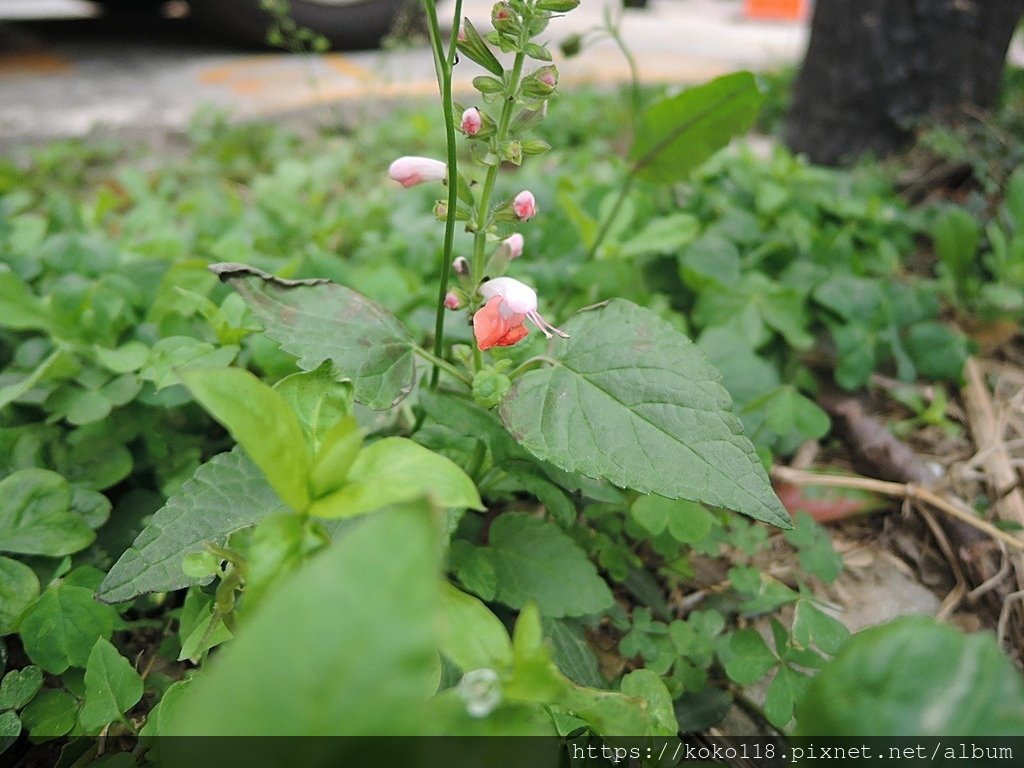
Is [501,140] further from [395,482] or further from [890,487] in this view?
[890,487]

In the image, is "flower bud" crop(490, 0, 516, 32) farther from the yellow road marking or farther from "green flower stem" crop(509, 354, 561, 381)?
the yellow road marking

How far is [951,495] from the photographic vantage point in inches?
54.2

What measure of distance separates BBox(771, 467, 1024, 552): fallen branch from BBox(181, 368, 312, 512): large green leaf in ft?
3.20

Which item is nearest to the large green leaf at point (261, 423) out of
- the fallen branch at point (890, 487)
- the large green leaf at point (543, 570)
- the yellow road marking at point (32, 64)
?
the large green leaf at point (543, 570)

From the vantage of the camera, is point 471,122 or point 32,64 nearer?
point 471,122

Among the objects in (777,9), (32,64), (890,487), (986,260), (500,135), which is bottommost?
(890,487)

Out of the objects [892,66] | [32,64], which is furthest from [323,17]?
[892,66]

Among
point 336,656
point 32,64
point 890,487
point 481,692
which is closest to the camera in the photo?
point 336,656

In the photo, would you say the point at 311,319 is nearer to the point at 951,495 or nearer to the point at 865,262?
the point at 951,495

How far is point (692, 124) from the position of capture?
1.49 m

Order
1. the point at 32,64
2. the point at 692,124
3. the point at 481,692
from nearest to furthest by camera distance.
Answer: the point at 481,692 < the point at 692,124 < the point at 32,64

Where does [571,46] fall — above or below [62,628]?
above

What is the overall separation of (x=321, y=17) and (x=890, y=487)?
4.69 metres

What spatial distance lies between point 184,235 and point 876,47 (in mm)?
2466
